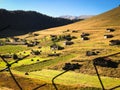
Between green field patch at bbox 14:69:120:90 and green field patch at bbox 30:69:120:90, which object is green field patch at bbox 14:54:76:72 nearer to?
green field patch at bbox 14:69:120:90

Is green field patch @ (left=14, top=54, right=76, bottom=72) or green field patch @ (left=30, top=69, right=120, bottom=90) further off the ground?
green field patch @ (left=30, top=69, right=120, bottom=90)

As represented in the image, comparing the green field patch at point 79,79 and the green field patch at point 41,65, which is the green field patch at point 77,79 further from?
the green field patch at point 41,65

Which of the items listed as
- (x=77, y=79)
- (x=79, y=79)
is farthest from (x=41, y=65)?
(x=79, y=79)

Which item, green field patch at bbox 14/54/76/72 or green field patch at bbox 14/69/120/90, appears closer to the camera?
green field patch at bbox 14/69/120/90

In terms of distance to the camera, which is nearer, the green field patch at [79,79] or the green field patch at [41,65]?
the green field patch at [79,79]

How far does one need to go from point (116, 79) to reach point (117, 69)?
6624mm

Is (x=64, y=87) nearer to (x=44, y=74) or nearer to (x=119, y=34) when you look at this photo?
(x=44, y=74)

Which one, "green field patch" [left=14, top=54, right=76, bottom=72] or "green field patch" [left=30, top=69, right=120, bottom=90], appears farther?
"green field patch" [left=14, top=54, right=76, bottom=72]

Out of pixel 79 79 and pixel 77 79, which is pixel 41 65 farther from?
pixel 79 79

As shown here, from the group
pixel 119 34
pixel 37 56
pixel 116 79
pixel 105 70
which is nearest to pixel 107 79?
pixel 116 79

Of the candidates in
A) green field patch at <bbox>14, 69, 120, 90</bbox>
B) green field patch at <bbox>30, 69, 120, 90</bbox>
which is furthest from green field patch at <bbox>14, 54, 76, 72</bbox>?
green field patch at <bbox>30, 69, 120, 90</bbox>

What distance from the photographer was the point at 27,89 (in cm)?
5303

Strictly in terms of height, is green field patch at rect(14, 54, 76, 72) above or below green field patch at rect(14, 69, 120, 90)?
below

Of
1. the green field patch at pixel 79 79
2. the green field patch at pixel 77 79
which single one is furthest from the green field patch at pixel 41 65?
the green field patch at pixel 79 79
